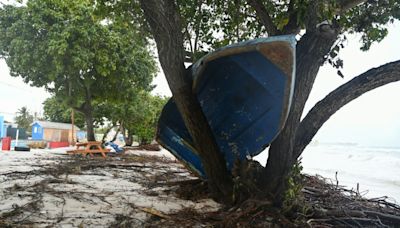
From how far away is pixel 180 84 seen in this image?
2600mm

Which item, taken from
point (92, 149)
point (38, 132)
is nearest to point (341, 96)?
point (92, 149)

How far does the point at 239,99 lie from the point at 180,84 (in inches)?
39.5

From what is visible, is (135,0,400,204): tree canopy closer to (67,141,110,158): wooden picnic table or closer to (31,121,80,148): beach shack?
(67,141,110,158): wooden picnic table

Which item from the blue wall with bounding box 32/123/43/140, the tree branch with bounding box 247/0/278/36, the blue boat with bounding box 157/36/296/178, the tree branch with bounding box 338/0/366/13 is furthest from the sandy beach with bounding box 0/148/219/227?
the blue wall with bounding box 32/123/43/140

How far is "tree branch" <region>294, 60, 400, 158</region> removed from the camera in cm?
257

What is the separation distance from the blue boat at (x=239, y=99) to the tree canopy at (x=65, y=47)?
511cm

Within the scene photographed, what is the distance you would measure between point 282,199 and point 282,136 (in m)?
0.64

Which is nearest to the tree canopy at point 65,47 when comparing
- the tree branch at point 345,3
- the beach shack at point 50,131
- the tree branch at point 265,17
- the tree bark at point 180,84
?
the tree branch at point 265,17

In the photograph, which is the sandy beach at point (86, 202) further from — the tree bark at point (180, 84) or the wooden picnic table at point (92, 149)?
the wooden picnic table at point (92, 149)

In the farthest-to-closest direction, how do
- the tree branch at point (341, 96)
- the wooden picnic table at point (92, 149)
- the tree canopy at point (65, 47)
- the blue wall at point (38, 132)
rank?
1. the blue wall at point (38, 132)
2. the wooden picnic table at point (92, 149)
3. the tree canopy at point (65, 47)
4. the tree branch at point (341, 96)

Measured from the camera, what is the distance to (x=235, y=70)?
3.03 metres

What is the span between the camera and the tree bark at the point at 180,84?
2.35m

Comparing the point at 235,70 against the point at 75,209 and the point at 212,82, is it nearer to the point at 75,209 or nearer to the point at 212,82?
the point at 212,82

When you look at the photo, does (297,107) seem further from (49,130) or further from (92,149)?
(49,130)
